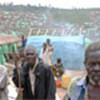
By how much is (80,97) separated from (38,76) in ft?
7.24

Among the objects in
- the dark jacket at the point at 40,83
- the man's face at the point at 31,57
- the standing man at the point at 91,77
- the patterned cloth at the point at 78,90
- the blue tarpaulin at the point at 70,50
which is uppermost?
the standing man at the point at 91,77

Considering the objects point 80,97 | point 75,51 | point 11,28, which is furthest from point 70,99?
point 11,28

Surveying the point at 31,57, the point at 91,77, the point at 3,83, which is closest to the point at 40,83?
the point at 31,57

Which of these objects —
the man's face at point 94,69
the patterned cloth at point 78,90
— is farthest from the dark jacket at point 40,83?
the man's face at point 94,69

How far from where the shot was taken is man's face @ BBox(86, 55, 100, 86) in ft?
6.01

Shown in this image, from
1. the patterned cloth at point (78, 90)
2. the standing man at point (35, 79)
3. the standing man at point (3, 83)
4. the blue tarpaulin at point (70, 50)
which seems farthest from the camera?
the blue tarpaulin at point (70, 50)

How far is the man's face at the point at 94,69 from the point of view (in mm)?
1832

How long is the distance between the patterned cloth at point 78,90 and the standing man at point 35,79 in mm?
2076

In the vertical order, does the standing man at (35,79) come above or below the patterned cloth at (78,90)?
below

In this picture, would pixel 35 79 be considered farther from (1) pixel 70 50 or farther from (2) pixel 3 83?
(1) pixel 70 50

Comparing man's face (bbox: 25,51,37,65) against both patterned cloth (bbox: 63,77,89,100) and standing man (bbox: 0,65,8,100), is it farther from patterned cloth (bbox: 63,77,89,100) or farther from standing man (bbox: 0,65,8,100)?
patterned cloth (bbox: 63,77,89,100)

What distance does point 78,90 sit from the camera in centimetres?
203

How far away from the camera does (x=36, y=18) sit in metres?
29.2

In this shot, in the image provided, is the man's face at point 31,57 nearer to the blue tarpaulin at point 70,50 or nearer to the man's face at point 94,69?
the man's face at point 94,69
